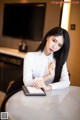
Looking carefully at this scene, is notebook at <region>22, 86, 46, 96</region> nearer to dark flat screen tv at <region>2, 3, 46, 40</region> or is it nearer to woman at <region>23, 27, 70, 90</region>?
woman at <region>23, 27, 70, 90</region>

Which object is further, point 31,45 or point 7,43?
point 7,43

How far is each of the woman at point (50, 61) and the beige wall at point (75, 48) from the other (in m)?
1.29

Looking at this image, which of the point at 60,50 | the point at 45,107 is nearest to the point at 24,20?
the point at 60,50

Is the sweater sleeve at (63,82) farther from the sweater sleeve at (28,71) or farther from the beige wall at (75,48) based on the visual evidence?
the beige wall at (75,48)

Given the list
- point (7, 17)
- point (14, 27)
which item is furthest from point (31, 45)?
point (7, 17)

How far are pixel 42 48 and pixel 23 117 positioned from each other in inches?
37.5

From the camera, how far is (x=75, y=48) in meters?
3.19

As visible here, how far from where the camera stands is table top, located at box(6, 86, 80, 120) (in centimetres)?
110

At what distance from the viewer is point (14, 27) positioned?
3947 mm

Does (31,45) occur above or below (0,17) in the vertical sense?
below

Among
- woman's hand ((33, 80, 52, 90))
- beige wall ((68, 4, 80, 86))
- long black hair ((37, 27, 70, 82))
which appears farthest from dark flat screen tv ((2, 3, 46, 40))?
woman's hand ((33, 80, 52, 90))

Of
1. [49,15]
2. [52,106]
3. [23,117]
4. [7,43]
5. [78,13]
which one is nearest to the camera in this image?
[23,117]

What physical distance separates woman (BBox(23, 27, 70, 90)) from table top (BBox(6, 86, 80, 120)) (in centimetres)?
30

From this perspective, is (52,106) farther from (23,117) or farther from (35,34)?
(35,34)
